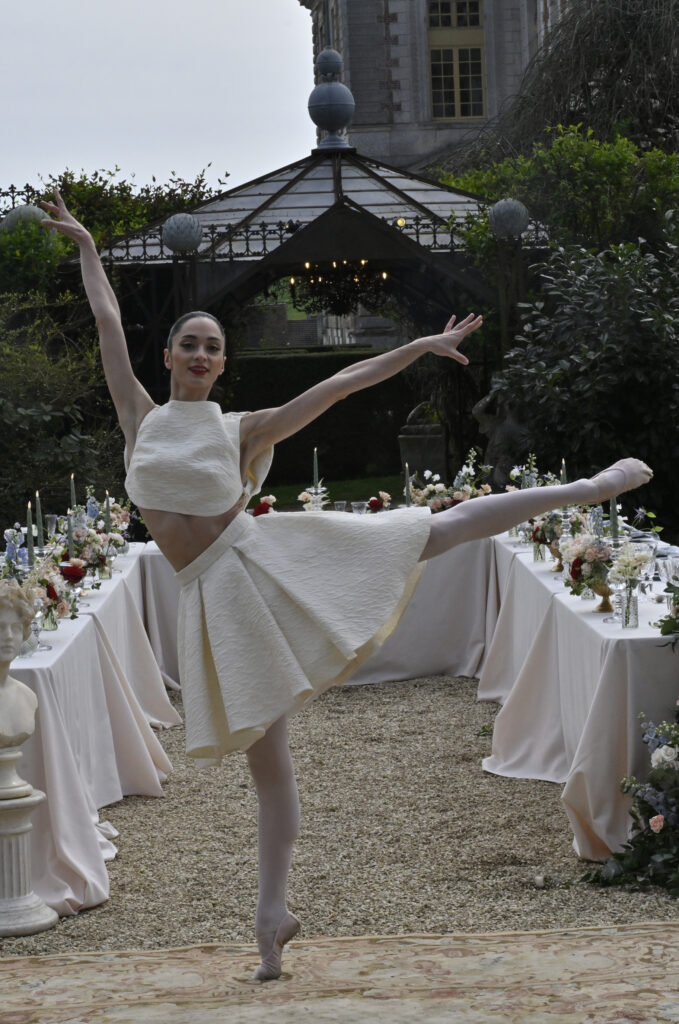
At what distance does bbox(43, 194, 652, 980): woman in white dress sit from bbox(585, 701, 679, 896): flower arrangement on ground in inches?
45.6

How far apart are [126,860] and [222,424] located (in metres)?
2.11

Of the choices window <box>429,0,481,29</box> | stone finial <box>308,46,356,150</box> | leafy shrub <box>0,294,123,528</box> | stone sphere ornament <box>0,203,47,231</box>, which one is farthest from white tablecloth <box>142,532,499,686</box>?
window <box>429,0,481,29</box>

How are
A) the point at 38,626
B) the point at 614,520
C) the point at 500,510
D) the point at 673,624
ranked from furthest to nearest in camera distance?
the point at 614,520 < the point at 38,626 < the point at 673,624 < the point at 500,510

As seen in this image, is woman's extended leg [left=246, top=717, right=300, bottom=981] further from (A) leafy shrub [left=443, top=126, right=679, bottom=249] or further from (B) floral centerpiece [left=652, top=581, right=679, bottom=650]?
(A) leafy shrub [left=443, top=126, right=679, bottom=249]

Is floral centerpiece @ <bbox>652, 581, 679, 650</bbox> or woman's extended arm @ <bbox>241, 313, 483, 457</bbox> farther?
floral centerpiece @ <bbox>652, 581, 679, 650</bbox>

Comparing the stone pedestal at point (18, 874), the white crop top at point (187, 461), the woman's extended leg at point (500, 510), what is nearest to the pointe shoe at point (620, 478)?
the woman's extended leg at point (500, 510)

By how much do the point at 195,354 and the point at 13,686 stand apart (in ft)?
4.52

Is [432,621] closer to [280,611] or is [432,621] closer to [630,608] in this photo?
[630,608]

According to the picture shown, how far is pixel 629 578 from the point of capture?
4586 millimetres

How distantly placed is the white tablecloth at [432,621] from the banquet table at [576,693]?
2.22ft

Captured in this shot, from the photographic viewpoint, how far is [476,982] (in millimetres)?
3203

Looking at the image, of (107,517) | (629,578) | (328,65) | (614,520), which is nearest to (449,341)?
(629,578)

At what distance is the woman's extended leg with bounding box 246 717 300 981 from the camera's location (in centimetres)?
327

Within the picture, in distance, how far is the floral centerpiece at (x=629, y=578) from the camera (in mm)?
4590
